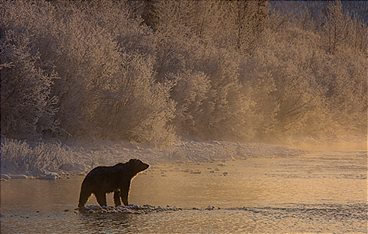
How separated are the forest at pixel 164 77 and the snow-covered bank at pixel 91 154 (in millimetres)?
696

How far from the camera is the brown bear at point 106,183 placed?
1648cm

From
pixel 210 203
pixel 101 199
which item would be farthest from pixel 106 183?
pixel 210 203

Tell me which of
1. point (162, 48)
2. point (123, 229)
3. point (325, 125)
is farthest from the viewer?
point (325, 125)

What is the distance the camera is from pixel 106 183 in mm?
16859

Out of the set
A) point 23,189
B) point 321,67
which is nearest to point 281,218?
point 23,189

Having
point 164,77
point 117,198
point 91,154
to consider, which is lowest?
point 117,198

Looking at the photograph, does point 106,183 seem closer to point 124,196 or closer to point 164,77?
point 124,196

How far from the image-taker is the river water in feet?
47.3

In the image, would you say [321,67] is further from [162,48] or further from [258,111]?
[162,48]

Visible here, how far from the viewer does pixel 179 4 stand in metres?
Result: 52.3

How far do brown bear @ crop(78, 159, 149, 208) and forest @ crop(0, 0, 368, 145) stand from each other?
174 inches

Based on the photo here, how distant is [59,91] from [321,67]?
3196 cm

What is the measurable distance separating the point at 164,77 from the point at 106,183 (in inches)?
829

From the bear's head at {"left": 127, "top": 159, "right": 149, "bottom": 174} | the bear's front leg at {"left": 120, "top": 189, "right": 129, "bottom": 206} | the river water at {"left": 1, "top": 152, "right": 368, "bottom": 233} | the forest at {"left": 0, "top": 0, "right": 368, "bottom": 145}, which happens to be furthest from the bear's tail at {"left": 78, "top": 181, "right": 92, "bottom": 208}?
the forest at {"left": 0, "top": 0, "right": 368, "bottom": 145}
